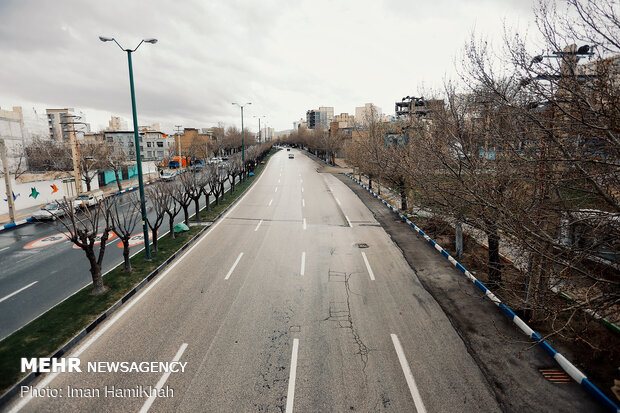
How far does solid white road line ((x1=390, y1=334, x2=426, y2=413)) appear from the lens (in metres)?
5.76

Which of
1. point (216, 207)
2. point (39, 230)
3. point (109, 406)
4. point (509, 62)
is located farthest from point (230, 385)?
point (39, 230)

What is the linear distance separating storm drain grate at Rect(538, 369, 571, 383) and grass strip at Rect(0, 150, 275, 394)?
11.1 meters

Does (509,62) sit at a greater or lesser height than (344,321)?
greater

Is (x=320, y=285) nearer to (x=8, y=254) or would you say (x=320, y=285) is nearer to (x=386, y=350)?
(x=386, y=350)

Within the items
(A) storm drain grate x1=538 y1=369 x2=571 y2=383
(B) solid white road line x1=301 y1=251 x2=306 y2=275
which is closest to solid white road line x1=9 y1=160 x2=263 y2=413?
(B) solid white road line x1=301 y1=251 x2=306 y2=275

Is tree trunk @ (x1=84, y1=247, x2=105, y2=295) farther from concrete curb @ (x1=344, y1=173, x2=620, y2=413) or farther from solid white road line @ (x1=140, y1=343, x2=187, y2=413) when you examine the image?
concrete curb @ (x1=344, y1=173, x2=620, y2=413)

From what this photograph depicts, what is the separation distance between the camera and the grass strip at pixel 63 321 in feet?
22.3

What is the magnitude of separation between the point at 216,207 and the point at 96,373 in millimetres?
17388

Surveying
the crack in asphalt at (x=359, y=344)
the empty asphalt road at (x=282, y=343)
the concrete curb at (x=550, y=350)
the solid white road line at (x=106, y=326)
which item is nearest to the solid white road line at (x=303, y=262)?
the empty asphalt road at (x=282, y=343)

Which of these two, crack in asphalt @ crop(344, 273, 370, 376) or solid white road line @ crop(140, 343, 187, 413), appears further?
crack in asphalt @ crop(344, 273, 370, 376)

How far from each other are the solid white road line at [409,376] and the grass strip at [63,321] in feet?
26.3

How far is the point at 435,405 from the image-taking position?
5773 millimetres

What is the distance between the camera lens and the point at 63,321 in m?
8.32

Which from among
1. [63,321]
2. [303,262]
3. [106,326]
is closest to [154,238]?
[63,321]
